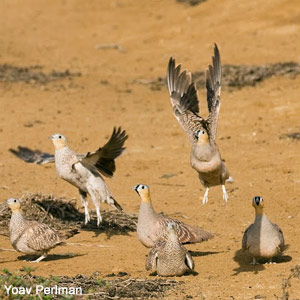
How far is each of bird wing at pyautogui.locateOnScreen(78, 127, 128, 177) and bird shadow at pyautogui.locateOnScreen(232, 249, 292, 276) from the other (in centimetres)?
211

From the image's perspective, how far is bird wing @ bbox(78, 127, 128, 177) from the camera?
1055 centimetres

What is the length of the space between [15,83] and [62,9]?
9.59 m

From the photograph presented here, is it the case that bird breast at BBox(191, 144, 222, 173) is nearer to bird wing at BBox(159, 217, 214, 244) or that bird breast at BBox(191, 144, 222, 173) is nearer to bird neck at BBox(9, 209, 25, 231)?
bird wing at BBox(159, 217, 214, 244)

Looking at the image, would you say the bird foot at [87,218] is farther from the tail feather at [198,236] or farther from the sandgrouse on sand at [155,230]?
the tail feather at [198,236]

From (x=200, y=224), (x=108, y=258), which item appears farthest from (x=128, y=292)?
(x=200, y=224)

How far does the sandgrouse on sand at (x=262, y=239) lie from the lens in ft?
28.2

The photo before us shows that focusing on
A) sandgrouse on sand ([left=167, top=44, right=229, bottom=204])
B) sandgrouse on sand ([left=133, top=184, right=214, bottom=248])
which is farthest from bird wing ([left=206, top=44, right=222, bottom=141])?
sandgrouse on sand ([left=133, top=184, right=214, bottom=248])

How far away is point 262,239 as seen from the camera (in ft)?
28.2

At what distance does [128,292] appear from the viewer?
24.6 ft

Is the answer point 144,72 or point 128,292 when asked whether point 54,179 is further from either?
point 144,72

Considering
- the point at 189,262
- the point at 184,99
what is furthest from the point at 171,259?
Result: the point at 184,99

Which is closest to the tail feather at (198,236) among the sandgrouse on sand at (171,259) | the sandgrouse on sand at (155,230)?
the sandgrouse on sand at (155,230)

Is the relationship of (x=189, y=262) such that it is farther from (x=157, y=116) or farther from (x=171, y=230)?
(x=157, y=116)

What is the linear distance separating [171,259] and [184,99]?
9.95 ft
